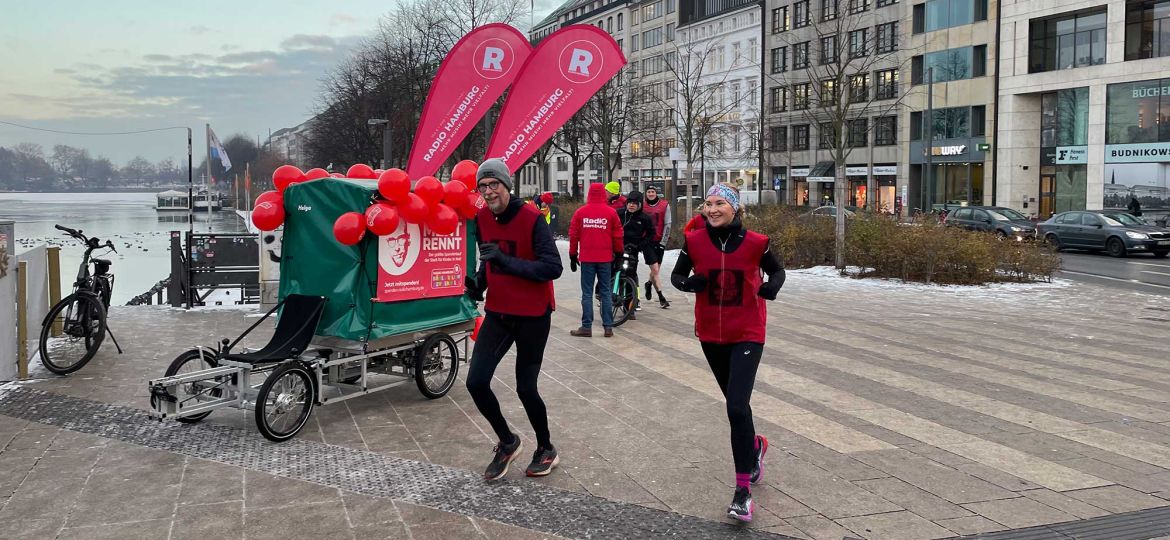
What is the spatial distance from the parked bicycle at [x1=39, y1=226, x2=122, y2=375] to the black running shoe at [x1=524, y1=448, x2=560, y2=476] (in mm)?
4893

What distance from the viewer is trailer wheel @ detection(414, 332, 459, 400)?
22.9 feet

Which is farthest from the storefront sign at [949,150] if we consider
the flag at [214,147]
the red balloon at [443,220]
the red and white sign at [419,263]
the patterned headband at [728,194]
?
the patterned headband at [728,194]

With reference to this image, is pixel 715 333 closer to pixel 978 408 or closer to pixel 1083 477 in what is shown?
pixel 1083 477

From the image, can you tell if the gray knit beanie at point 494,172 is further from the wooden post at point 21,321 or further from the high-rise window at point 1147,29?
the high-rise window at point 1147,29

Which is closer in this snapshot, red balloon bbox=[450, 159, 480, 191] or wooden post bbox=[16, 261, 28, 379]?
red balloon bbox=[450, 159, 480, 191]

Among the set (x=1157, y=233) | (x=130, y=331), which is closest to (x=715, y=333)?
(x=130, y=331)

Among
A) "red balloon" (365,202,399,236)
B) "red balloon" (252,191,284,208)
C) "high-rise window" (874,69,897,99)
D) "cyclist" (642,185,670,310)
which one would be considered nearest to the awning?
"high-rise window" (874,69,897,99)

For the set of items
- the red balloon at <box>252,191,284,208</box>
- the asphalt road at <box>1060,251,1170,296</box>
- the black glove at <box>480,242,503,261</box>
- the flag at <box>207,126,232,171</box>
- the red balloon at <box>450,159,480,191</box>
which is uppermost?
the flag at <box>207,126,232,171</box>

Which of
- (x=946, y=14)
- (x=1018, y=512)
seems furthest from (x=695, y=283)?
(x=946, y=14)

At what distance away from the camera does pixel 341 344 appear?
6.67 meters

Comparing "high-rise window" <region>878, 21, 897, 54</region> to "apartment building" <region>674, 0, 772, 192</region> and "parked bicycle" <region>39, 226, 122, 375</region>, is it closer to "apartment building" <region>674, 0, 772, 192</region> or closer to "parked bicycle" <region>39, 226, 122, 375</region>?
"apartment building" <region>674, 0, 772, 192</region>

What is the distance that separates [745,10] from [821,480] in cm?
7088

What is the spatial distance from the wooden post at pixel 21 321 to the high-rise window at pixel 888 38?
176 ft

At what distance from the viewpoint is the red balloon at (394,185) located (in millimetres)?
6375
